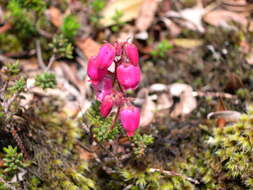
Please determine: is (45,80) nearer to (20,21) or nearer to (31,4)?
(31,4)

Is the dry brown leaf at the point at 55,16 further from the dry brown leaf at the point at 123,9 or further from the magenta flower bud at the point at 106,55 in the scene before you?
the magenta flower bud at the point at 106,55

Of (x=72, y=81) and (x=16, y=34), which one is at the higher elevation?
(x=16, y=34)

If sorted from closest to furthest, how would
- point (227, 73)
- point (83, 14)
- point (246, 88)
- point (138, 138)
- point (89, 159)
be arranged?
point (138, 138) → point (89, 159) → point (246, 88) → point (227, 73) → point (83, 14)

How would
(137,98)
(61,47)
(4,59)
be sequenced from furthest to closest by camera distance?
(4,59)
(137,98)
(61,47)

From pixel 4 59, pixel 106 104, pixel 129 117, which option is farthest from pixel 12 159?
pixel 4 59

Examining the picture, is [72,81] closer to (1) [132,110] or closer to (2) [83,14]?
(2) [83,14]

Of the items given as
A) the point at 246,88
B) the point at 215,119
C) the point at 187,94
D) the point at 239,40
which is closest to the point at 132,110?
the point at 215,119
